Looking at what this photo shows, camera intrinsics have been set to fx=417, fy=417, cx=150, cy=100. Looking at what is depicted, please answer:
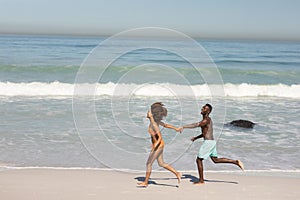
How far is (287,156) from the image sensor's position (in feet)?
26.3

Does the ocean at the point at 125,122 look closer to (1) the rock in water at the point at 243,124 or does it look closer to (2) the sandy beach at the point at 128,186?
(1) the rock in water at the point at 243,124

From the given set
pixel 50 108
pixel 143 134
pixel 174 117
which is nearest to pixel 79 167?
pixel 143 134

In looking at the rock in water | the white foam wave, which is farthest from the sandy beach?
the white foam wave

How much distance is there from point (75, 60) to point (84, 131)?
2147 centimetres

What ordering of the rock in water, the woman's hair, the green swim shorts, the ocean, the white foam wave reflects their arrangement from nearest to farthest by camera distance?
the woman's hair
the green swim shorts
the ocean
the rock in water
the white foam wave

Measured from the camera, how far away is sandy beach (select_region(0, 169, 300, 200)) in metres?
5.36

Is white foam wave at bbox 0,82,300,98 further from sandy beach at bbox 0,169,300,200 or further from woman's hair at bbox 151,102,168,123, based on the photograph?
woman's hair at bbox 151,102,168,123

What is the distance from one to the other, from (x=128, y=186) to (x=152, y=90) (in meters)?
12.6

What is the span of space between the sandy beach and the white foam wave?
1081 centimetres

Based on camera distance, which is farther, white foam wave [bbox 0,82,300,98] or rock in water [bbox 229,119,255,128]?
white foam wave [bbox 0,82,300,98]

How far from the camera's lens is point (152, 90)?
18266 millimetres

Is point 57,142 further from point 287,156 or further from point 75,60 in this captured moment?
point 75,60

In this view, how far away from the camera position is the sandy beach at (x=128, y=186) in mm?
5359

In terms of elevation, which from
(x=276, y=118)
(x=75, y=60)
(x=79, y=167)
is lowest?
(x=79, y=167)
